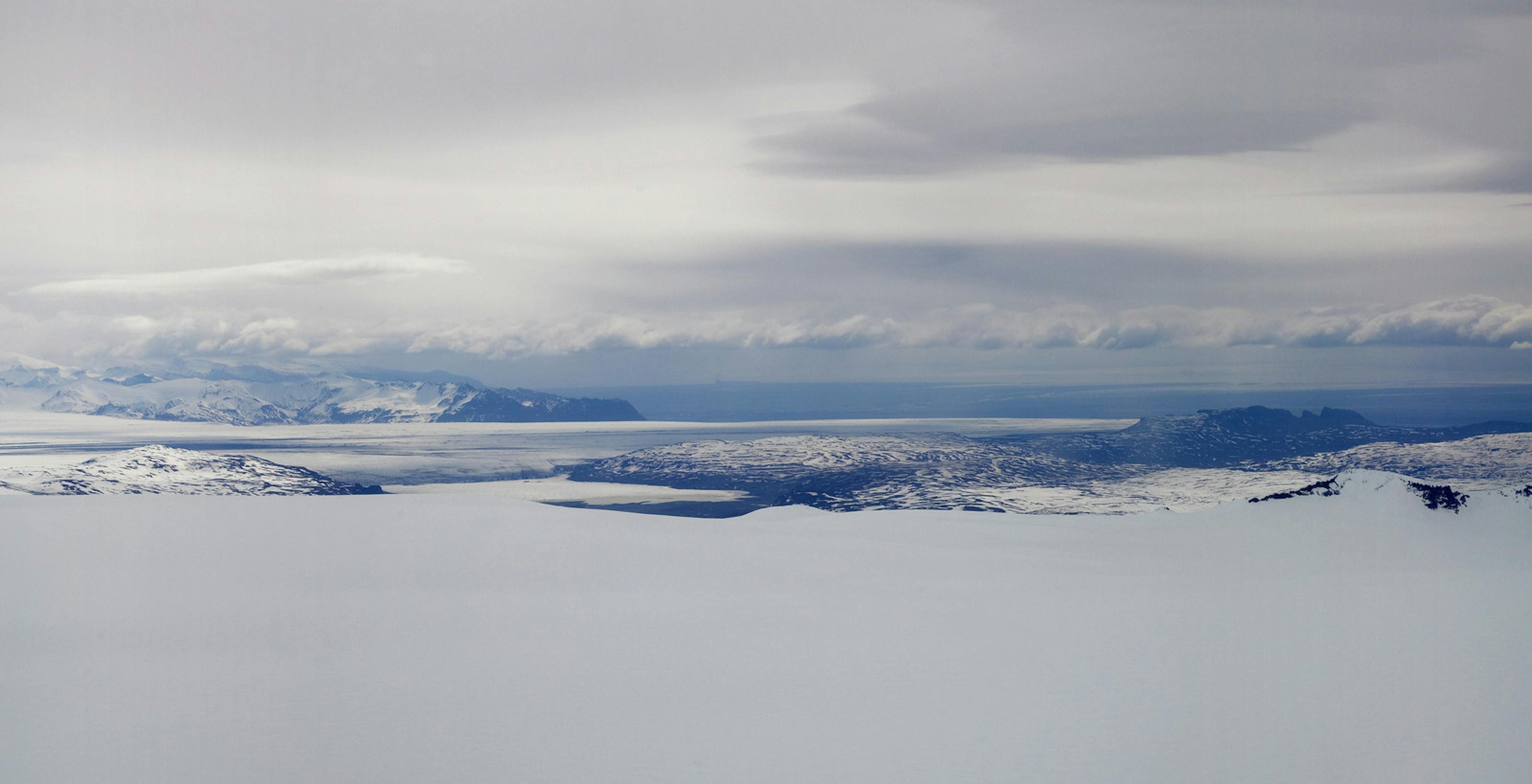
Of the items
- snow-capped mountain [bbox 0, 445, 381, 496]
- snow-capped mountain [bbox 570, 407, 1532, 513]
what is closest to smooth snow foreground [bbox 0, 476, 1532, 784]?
snow-capped mountain [bbox 0, 445, 381, 496]

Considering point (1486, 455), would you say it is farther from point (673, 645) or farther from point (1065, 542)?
point (673, 645)

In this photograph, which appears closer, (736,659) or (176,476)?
(736,659)

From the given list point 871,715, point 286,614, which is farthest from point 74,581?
point 871,715

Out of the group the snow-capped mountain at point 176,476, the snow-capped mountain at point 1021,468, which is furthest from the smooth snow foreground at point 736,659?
the snow-capped mountain at point 1021,468

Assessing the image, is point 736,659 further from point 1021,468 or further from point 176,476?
point 1021,468

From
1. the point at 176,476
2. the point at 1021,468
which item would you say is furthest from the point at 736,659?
the point at 1021,468
